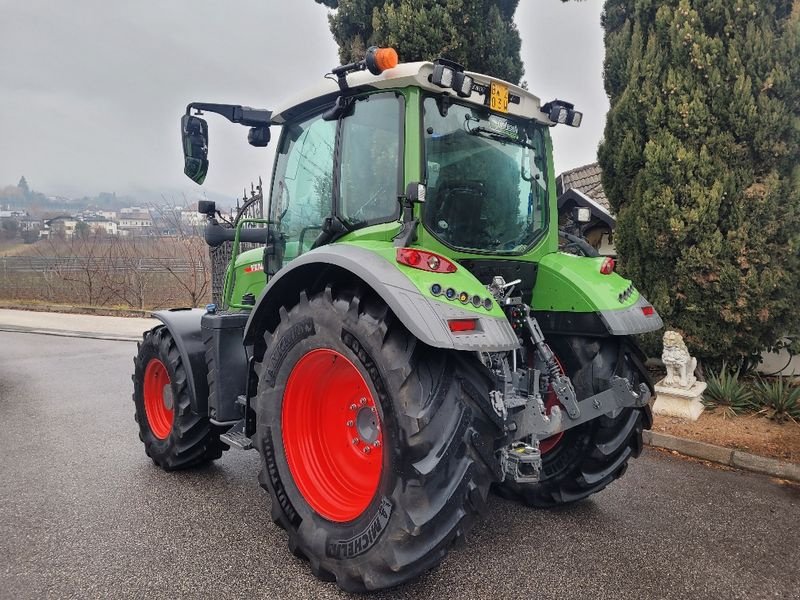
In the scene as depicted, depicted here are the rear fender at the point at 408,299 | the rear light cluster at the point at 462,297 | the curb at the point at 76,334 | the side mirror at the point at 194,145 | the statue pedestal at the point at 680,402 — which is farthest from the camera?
the curb at the point at 76,334

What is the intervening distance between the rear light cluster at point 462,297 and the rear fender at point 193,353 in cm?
199

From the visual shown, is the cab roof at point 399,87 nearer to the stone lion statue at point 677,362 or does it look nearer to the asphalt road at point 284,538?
the asphalt road at point 284,538

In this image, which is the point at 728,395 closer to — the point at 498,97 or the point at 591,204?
the point at 591,204

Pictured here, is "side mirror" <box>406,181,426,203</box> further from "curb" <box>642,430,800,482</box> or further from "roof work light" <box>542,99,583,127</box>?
"curb" <box>642,430,800,482</box>

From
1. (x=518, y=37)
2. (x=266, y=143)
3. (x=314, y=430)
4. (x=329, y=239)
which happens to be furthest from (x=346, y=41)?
(x=314, y=430)

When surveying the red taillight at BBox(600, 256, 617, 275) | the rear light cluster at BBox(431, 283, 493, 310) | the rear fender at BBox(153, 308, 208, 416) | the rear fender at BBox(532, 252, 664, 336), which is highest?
the red taillight at BBox(600, 256, 617, 275)

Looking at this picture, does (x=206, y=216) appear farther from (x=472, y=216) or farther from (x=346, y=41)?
(x=346, y=41)

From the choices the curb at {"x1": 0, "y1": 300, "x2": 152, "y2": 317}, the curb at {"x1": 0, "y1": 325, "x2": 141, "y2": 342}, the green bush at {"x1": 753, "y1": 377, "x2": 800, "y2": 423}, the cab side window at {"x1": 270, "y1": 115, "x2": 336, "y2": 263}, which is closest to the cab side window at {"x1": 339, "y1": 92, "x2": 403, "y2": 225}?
the cab side window at {"x1": 270, "y1": 115, "x2": 336, "y2": 263}

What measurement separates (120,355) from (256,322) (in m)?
7.42

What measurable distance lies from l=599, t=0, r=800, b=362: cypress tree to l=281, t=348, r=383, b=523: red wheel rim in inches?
159

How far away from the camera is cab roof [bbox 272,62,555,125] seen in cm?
267

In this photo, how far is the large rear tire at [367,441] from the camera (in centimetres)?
215

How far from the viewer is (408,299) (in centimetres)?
219


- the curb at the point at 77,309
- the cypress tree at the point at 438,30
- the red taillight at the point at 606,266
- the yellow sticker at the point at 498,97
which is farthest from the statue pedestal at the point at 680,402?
the curb at the point at 77,309
